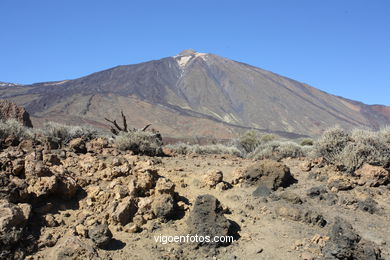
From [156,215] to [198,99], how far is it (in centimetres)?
7965

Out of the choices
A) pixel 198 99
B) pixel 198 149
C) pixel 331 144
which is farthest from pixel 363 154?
pixel 198 99

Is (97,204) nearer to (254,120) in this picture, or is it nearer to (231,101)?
(254,120)

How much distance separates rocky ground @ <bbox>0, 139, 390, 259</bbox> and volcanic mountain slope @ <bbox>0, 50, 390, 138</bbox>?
124 feet

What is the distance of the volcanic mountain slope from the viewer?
54.9 meters

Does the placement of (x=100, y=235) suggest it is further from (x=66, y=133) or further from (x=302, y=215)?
(x=66, y=133)

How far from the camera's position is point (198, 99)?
8344 cm

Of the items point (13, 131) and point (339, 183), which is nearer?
point (339, 183)

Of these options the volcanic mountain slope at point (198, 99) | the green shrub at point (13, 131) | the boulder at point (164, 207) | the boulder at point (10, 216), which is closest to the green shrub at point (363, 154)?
the boulder at point (164, 207)

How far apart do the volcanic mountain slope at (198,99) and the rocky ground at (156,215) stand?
124 ft

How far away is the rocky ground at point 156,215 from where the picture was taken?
351 cm

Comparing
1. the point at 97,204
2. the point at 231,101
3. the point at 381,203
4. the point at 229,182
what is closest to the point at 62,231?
the point at 97,204

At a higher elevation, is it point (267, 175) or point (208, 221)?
point (267, 175)

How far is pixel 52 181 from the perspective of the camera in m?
4.10

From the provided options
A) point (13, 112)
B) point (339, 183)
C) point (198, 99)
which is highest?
point (198, 99)
